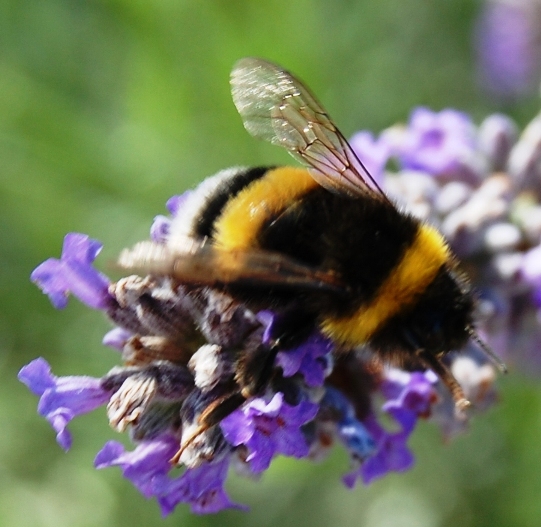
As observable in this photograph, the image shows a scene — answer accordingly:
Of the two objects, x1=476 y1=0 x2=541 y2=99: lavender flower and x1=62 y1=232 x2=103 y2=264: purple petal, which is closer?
x1=62 y1=232 x2=103 y2=264: purple petal

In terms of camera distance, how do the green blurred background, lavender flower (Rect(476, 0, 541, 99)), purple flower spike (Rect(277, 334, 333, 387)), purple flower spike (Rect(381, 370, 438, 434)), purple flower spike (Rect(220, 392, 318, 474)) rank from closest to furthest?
1. purple flower spike (Rect(220, 392, 318, 474))
2. purple flower spike (Rect(277, 334, 333, 387))
3. purple flower spike (Rect(381, 370, 438, 434))
4. the green blurred background
5. lavender flower (Rect(476, 0, 541, 99))

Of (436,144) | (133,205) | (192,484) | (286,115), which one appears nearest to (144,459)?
(192,484)

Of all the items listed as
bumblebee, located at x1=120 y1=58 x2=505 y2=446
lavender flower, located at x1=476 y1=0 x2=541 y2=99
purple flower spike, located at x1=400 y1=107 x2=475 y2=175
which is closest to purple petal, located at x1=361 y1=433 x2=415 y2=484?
bumblebee, located at x1=120 y1=58 x2=505 y2=446

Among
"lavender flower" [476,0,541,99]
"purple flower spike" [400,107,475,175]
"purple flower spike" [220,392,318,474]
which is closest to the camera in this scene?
"purple flower spike" [220,392,318,474]

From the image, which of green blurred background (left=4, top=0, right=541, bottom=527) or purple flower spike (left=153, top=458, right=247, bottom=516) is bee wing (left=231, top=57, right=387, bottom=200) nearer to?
purple flower spike (left=153, top=458, right=247, bottom=516)

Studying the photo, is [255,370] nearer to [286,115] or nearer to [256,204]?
[256,204]

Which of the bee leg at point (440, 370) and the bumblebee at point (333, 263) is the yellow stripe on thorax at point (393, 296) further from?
the bee leg at point (440, 370)
